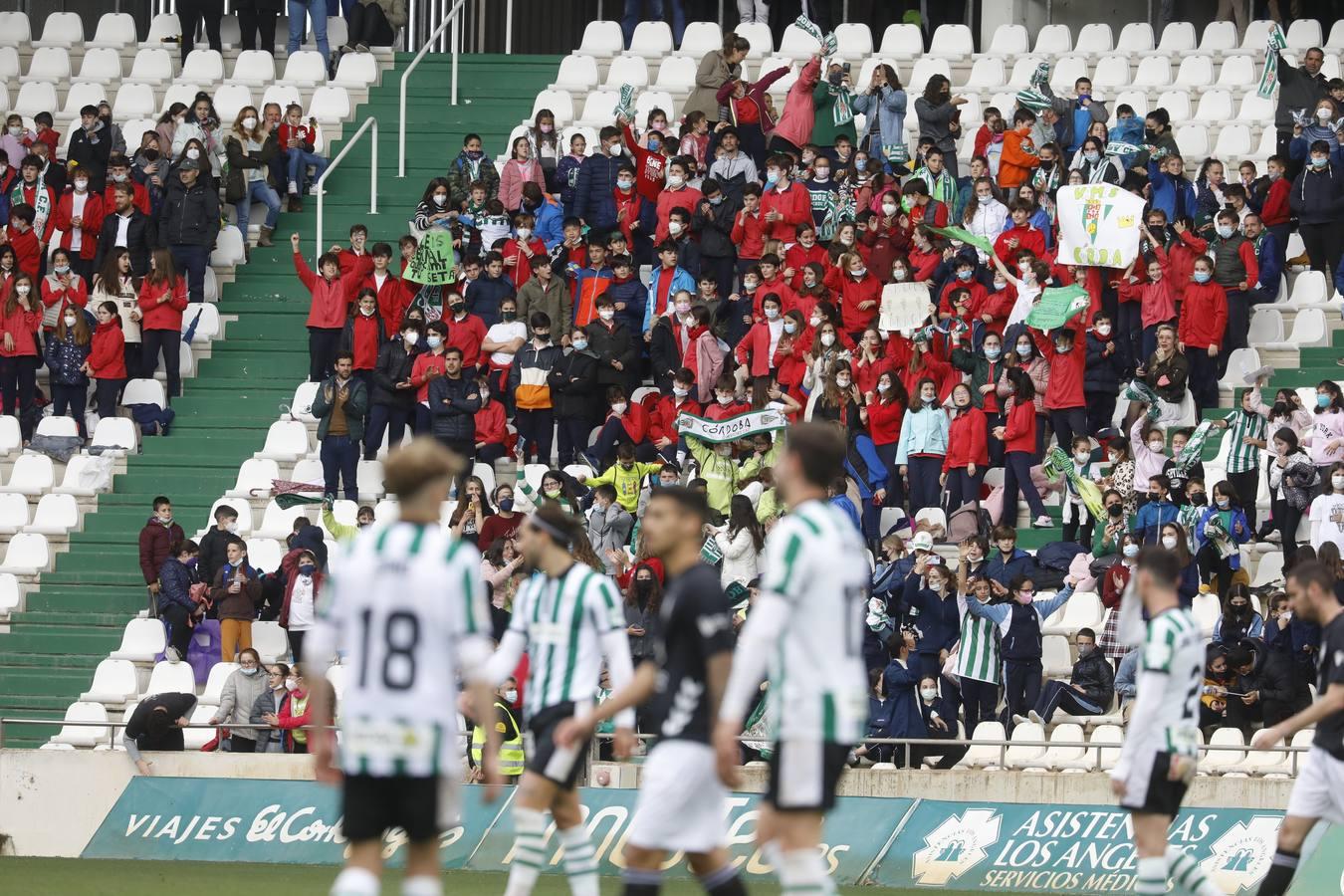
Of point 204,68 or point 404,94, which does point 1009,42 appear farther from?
point 204,68

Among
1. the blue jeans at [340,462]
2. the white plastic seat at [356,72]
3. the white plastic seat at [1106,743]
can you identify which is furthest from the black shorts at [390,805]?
the white plastic seat at [356,72]

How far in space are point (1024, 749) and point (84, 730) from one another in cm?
789

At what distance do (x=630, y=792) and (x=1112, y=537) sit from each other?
17.6ft

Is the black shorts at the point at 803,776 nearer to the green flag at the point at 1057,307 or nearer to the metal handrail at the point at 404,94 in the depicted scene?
the green flag at the point at 1057,307

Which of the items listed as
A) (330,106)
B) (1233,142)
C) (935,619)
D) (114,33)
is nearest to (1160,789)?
(935,619)

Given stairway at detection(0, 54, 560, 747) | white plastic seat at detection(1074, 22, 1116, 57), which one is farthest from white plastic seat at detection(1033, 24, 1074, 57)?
stairway at detection(0, 54, 560, 747)

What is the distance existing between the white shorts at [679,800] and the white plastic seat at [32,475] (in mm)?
15497

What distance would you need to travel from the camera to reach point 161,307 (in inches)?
890

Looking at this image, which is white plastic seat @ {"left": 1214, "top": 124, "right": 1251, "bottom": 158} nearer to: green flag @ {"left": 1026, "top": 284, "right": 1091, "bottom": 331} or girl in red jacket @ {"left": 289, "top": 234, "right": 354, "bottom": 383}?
green flag @ {"left": 1026, "top": 284, "right": 1091, "bottom": 331}

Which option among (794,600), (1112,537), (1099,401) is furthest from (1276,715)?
(794,600)

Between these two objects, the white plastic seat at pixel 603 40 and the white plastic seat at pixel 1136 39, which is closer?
the white plastic seat at pixel 1136 39

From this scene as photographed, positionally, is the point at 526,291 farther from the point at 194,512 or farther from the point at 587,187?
the point at 194,512

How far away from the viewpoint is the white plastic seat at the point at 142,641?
66.0 ft

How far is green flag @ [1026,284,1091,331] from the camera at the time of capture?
65.3 ft
